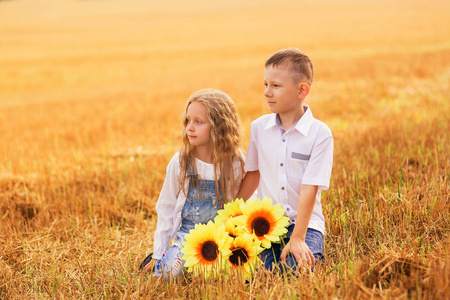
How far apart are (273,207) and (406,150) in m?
2.43

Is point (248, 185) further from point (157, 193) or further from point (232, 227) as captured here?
point (157, 193)

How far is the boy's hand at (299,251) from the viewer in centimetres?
266

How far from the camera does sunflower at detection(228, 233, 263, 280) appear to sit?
265cm

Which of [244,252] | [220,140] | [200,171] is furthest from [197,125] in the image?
[244,252]

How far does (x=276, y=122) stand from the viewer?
300 cm

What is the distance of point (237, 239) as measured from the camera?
107 inches

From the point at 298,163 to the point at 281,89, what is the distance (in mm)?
494

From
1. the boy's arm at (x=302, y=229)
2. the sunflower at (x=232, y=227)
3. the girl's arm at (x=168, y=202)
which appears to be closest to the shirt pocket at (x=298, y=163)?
the boy's arm at (x=302, y=229)

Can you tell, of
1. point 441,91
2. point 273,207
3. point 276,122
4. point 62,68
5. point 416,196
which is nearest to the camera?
point 273,207

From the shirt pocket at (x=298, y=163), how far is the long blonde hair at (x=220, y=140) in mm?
427

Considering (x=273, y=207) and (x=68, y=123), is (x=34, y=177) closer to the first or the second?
(x=273, y=207)

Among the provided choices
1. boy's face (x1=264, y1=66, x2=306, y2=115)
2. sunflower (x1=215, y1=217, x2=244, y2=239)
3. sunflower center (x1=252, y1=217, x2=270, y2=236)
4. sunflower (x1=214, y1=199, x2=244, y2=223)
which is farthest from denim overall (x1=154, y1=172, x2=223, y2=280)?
boy's face (x1=264, y1=66, x2=306, y2=115)

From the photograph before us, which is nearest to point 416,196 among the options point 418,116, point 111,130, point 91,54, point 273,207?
point 273,207

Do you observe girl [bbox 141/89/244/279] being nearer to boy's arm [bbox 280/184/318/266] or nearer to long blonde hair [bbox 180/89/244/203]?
long blonde hair [bbox 180/89/244/203]
